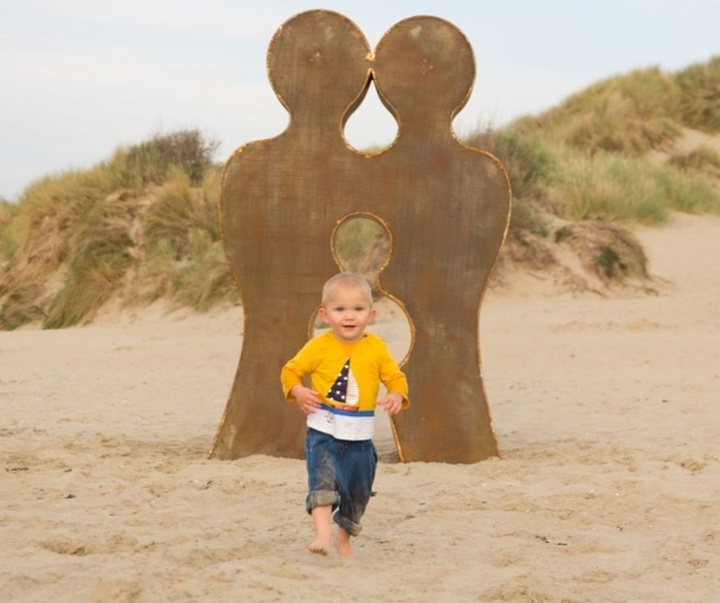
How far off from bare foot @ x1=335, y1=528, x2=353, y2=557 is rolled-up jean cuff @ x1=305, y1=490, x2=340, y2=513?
0.12 m

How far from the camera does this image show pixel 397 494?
5184mm

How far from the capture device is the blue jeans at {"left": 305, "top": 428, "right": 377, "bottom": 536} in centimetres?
428

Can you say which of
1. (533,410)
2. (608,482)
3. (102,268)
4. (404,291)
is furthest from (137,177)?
(608,482)

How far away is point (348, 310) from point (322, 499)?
66cm

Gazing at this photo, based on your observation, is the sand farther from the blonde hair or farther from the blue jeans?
the blonde hair

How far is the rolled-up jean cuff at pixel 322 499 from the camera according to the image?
13.8 ft

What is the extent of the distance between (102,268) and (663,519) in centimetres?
1021

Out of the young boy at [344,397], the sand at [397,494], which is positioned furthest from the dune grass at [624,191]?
the young boy at [344,397]

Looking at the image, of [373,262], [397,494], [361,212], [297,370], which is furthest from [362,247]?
[297,370]

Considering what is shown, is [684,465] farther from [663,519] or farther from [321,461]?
[321,461]

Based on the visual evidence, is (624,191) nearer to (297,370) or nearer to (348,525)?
(297,370)

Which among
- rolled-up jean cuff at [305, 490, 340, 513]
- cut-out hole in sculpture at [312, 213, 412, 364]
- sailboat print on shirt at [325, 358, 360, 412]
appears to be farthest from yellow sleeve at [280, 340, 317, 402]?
cut-out hole in sculpture at [312, 213, 412, 364]

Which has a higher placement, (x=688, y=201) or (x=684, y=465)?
(x=688, y=201)

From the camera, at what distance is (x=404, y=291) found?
19.6 ft
